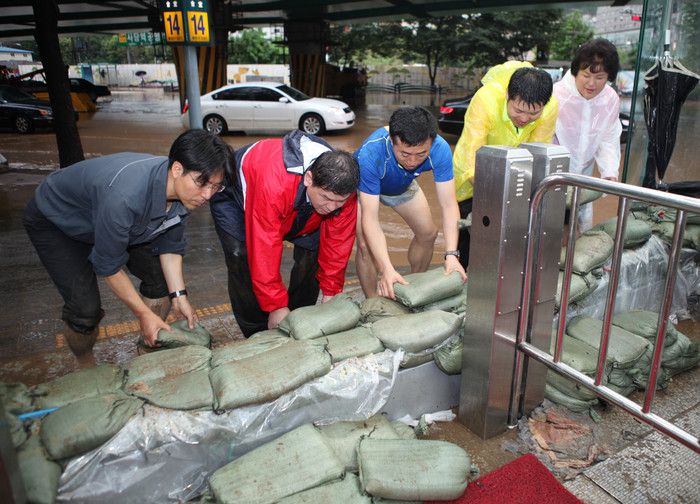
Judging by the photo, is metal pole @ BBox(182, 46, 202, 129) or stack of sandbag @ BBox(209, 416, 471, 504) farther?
metal pole @ BBox(182, 46, 202, 129)

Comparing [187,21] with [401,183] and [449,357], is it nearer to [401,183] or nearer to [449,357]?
[401,183]

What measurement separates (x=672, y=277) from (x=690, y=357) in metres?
1.44

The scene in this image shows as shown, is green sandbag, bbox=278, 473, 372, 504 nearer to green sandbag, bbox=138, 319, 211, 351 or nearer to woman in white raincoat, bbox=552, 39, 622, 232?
green sandbag, bbox=138, 319, 211, 351

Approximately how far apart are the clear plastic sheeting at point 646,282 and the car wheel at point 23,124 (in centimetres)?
1452

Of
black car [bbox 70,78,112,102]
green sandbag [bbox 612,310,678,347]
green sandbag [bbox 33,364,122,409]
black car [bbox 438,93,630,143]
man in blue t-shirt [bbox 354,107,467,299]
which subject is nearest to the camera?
green sandbag [bbox 33,364,122,409]

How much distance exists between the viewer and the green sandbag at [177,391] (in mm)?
1870

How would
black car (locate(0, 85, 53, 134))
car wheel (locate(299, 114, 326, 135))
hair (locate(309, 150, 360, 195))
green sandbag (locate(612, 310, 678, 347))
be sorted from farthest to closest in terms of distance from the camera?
black car (locate(0, 85, 53, 134)) → car wheel (locate(299, 114, 326, 135)) → green sandbag (locate(612, 310, 678, 347)) → hair (locate(309, 150, 360, 195))

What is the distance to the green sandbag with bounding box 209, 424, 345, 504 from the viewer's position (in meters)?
1.72

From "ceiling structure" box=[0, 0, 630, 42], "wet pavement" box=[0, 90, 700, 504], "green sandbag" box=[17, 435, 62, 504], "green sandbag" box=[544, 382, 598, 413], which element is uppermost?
"ceiling structure" box=[0, 0, 630, 42]

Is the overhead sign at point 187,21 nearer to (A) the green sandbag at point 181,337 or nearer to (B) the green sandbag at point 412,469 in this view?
(A) the green sandbag at point 181,337

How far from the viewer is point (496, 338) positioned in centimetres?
219

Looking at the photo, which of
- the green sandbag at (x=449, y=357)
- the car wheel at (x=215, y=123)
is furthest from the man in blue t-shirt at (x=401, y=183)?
the car wheel at (x=215, y=123)

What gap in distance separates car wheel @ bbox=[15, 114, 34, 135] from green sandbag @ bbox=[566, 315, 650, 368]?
1467cm

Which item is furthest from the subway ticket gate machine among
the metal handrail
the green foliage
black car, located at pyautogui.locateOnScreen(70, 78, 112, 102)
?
the green foliage
